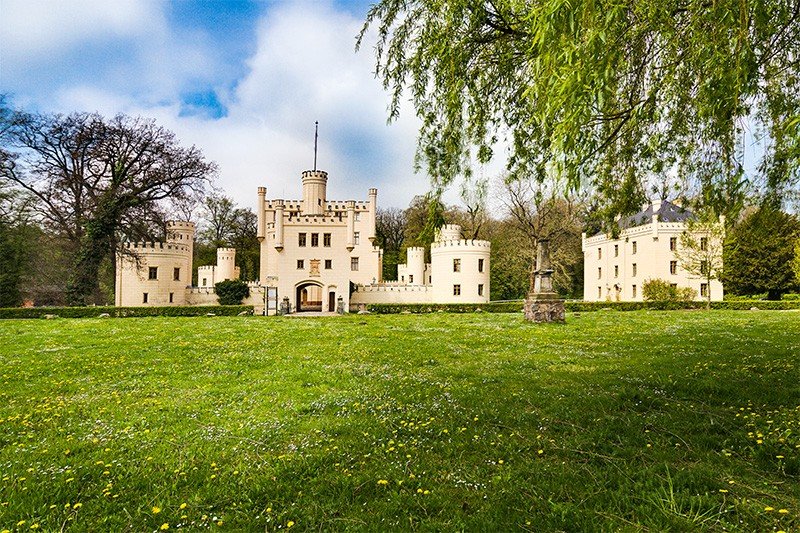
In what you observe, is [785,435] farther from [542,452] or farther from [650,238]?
[650,238]

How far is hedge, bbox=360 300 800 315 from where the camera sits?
30328 mm

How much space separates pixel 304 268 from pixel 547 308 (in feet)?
71.4

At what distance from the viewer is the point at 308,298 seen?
146 ft

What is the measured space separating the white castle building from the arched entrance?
25.4 meters

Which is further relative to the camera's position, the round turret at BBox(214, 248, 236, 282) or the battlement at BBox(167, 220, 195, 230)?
the round turret at BBox(214, 248, 236, 282)

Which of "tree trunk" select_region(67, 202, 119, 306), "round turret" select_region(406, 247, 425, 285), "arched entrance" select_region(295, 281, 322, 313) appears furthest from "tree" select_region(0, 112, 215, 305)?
"round turret" select_region(406, 247, 425, 285)

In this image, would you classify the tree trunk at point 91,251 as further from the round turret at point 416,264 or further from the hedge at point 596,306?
the round turret at point 416,264

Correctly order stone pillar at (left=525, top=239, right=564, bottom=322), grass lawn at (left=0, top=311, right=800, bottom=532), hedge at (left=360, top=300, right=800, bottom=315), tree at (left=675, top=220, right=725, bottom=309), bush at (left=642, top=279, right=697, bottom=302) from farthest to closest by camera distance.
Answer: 1. bush at (left=642, top=279, right=697, bottom=302)
2. hedge at (left=360, top=300, right=800, bottom=315)
3. tree at (left=675, top=220, right=725, bottom=309)
4. stone pillar at (left=525, top=239, right=564, bottom=322)
5. grass lawn at (left=0, top=311, right=800, bottom=532)

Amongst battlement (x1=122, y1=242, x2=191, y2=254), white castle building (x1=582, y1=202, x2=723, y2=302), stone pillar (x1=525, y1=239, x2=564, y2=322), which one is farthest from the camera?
white castle building (x1=582, y1=202, x2=723, y2=302)

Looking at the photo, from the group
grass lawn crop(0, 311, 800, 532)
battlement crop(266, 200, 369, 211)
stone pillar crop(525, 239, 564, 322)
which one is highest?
battlement crop(266, 200, 369, 211)

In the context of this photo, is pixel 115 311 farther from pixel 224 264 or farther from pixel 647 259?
pixel 647 259

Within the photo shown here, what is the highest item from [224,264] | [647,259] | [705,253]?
[647,259]

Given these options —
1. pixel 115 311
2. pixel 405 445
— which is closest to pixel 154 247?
pixel 115 311

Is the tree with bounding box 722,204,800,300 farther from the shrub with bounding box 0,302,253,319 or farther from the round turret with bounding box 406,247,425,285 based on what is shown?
the shrub with bounding box 0,302,253,319
